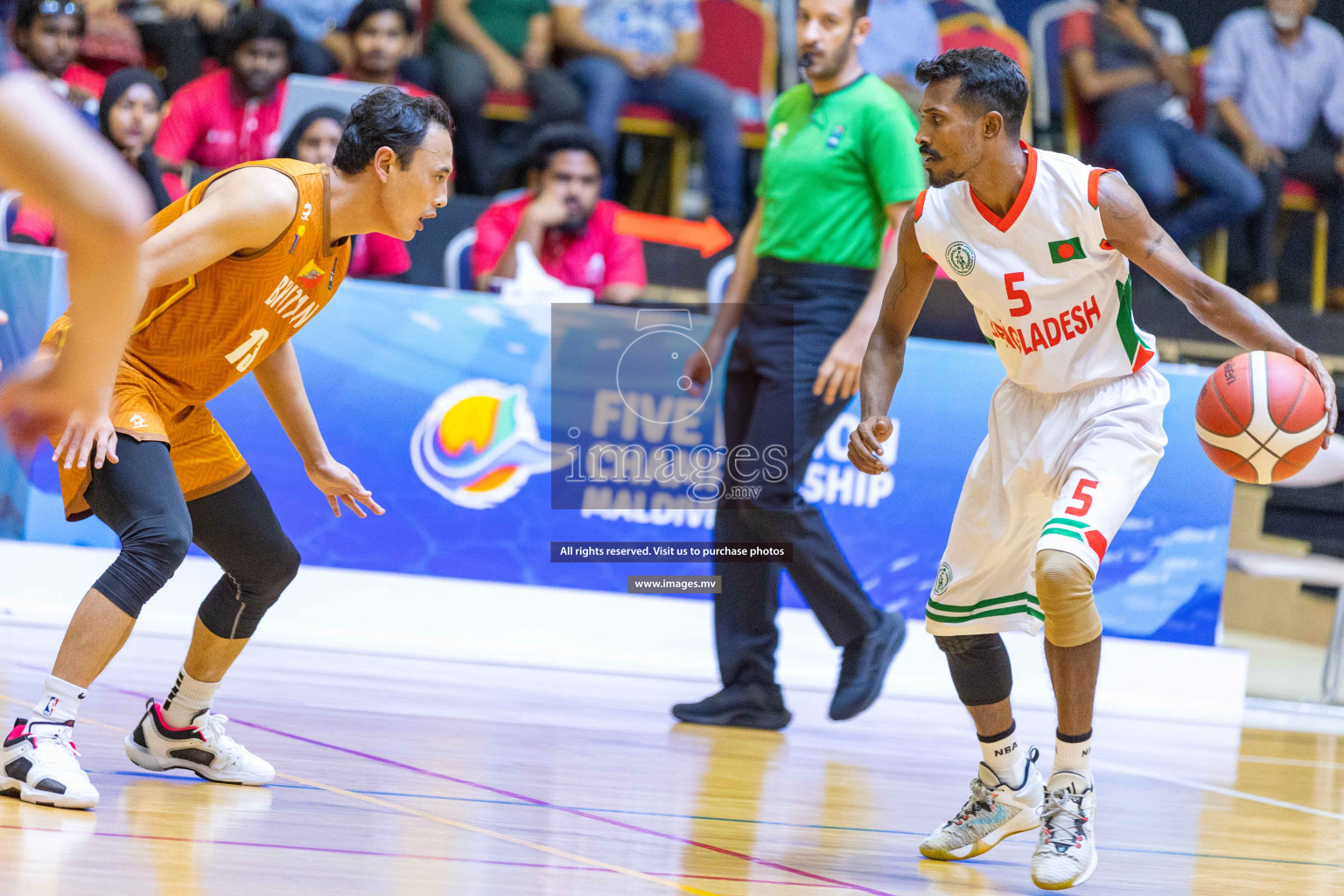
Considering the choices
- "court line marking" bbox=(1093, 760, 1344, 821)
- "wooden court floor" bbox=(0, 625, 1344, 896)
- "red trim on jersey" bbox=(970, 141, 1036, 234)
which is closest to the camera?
"wooden court floor" bbox=(0, 625, 1344, 896)

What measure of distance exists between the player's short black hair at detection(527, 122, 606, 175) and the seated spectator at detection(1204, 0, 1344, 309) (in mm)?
4134

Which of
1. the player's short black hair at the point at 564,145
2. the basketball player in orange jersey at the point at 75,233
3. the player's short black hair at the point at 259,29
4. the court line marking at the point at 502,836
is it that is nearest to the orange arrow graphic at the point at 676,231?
the player's short black hair at the point at 564,145

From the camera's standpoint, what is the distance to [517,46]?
26.5 ft

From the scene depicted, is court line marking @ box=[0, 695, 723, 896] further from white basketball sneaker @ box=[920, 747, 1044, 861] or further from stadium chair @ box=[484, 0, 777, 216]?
stadium chair @ box=[484, 0, 777, 216]

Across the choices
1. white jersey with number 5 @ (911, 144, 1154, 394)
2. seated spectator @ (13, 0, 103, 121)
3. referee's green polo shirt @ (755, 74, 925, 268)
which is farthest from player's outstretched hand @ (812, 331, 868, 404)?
seated spectator @ (13, 0, 103, 121)

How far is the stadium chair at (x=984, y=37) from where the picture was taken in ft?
28.0

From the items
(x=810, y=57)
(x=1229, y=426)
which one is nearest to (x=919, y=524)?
(x=810, y=57)

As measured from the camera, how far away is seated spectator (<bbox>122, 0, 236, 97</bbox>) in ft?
25.4

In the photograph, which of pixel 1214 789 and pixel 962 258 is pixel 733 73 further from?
pixel 962 258

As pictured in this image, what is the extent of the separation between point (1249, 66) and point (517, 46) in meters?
4.55

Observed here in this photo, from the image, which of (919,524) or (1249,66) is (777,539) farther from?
(1249,66)

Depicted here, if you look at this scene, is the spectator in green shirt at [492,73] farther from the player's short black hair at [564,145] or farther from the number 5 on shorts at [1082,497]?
the number 5 on shorts at [1082,497]

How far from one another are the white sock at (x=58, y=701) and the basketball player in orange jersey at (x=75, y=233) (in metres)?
1.58

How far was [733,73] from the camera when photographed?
853 centimetres
